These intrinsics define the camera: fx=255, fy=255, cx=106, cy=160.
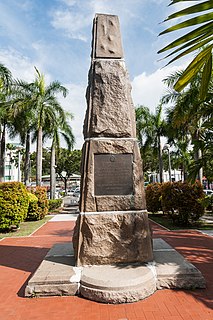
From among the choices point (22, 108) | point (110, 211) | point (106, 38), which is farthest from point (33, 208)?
point (106, 38)

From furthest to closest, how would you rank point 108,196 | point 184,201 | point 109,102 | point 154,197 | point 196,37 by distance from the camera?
point 154,197 < point 184,201 < point 109,102 < point 108,196 < point 196,37

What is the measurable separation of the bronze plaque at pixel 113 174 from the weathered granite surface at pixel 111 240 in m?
0.42

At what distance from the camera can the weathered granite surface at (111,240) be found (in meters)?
4.37

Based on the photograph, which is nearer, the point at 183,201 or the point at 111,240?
the point at 111,240

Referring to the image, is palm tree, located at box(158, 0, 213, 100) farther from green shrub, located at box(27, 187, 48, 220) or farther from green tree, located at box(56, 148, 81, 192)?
green tree, located at box(56, 148, 81, 192)

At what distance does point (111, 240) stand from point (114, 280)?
31.8 inches

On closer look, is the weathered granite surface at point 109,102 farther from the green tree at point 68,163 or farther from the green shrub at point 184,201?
the green tree at point 68,163

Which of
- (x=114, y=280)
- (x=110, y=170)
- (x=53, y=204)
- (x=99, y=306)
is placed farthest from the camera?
(x=53, y=204)

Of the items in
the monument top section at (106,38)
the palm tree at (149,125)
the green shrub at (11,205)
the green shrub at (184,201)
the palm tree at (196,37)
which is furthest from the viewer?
the palm tree at (149,125)

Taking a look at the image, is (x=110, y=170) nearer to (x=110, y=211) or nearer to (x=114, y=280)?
(x=110, y=211)

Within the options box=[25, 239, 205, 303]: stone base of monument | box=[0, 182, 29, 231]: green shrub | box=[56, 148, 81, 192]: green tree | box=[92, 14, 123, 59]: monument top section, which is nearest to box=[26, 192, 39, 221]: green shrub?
box=[0, 182, 29, 231]: green shrub

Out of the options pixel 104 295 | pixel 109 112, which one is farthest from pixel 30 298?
pixel 109 112

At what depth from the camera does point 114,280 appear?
3.68 m

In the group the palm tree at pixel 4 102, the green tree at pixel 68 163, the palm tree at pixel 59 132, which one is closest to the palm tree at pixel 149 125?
the palm tree at pixel 59 132
